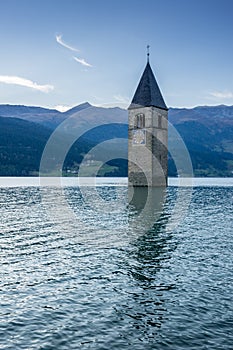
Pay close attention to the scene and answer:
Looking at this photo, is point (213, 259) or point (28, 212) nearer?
point (213, 259)

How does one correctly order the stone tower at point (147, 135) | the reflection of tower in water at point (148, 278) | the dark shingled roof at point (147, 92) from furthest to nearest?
the stone tower at point (147, 135) → the dark shingled roof at point (147, 92) → the reflection of tower in water at point (148, 278)

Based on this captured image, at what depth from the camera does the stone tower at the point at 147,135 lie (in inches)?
3935

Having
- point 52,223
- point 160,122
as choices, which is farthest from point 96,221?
point 160,122

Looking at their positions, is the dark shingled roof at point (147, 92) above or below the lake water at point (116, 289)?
above

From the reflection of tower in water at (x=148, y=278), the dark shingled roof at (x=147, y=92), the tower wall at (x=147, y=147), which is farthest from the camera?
the tower wall at (x=147, y=147)

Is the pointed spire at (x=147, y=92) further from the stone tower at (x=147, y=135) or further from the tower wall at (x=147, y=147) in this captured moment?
the tower wall at (x=147, y=147)

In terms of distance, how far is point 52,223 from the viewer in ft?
121

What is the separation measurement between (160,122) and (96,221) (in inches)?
2789

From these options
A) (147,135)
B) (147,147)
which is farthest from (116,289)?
(147,135)

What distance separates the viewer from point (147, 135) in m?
102

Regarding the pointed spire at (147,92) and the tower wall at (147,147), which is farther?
the tower wall at (147,147)

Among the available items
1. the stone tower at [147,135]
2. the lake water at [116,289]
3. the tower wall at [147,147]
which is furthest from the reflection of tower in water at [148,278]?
the stone tower at [147,135]

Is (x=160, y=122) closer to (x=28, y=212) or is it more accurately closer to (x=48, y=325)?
(x=28, y=212)

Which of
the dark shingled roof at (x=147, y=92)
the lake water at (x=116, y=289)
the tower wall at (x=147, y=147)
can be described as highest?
the dark shingled roof at (x=147, y=92)
